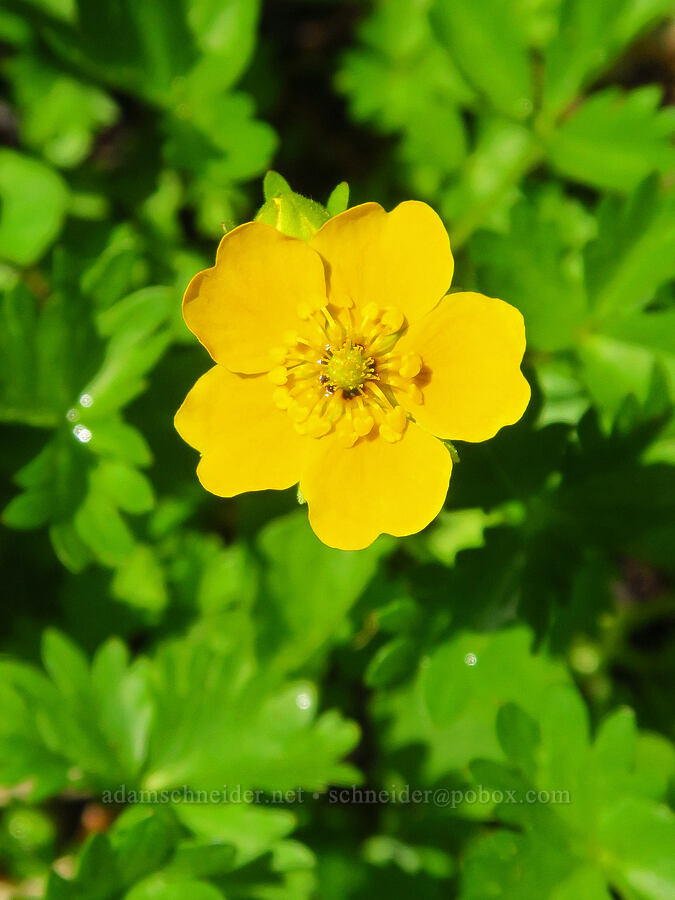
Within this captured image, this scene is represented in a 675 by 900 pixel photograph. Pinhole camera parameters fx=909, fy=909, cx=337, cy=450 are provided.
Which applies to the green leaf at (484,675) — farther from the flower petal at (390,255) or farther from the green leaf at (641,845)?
the flower petal at (390,255)

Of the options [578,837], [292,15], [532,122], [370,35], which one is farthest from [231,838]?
[292,15]

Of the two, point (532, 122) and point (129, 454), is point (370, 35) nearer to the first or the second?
point (532, 122)

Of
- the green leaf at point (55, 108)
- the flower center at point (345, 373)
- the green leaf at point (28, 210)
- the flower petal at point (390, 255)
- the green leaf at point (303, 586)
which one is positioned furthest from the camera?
the green leaf at point (55, 108)

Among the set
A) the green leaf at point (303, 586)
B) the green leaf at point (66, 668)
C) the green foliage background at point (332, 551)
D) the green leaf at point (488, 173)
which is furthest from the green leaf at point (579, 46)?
the green leaf at point (66, 668)

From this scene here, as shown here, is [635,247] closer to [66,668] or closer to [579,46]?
[579,46]

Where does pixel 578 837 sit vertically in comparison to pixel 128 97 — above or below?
below

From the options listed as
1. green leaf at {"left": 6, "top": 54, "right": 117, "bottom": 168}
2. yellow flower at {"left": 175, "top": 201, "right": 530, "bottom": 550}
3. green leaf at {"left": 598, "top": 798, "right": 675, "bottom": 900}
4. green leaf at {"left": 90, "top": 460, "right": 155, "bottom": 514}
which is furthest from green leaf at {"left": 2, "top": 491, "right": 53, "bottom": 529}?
green leaf at {"left": 598, "top": 798, "right": 675, "bottom": 900}

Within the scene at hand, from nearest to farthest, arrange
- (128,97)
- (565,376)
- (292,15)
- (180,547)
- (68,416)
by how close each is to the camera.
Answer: (68,416), (565,376), (180,547), (128,97), (292,15)
